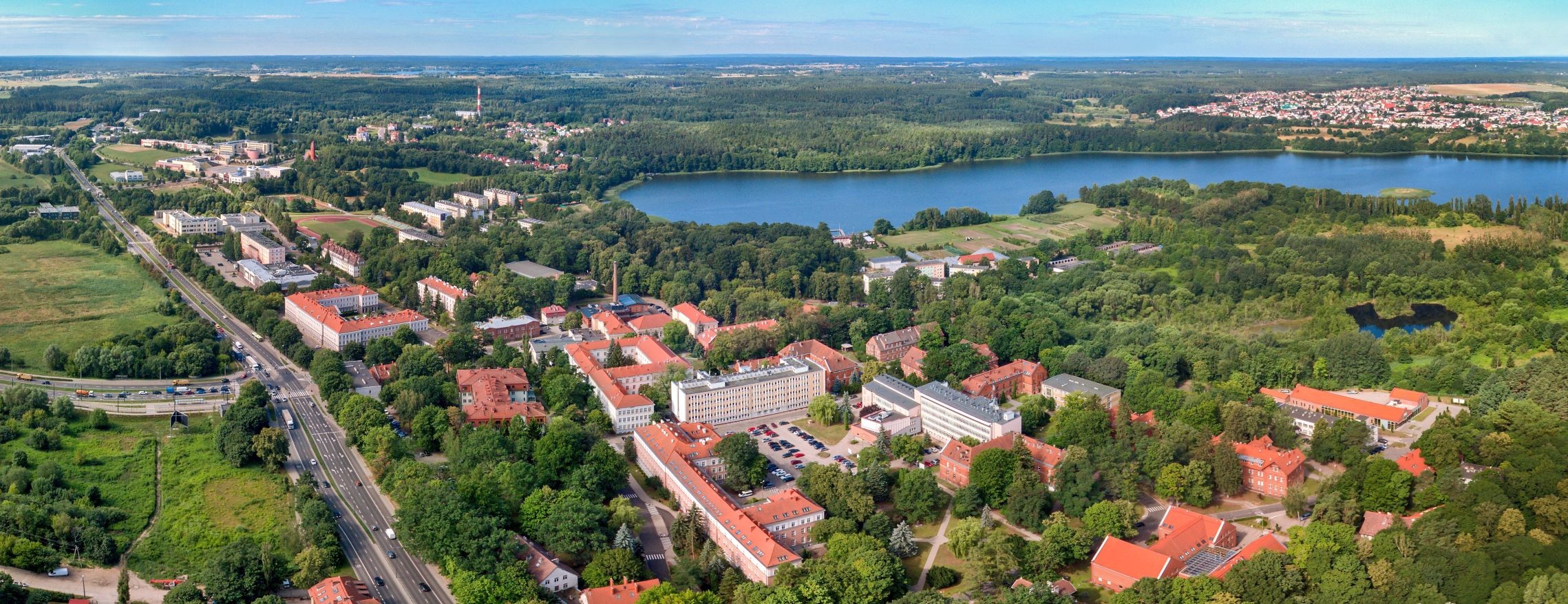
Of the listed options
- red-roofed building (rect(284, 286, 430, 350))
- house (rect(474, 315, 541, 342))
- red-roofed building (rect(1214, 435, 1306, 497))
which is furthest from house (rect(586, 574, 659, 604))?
red-roofed building (rect(284, 286, 430, 350))

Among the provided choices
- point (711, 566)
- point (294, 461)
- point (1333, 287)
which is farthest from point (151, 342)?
point (1333, 287)

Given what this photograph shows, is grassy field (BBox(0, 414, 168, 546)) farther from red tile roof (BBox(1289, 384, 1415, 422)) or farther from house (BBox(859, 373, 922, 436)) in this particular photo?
red tile roof (BBox(1289, 384, 1415, 422))

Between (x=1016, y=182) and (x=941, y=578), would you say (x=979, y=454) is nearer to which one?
(x=941, y=578)

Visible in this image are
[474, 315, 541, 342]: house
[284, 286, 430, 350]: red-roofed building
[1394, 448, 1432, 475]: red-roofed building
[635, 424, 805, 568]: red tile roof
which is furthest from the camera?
[474, 315, 541, 342]: house

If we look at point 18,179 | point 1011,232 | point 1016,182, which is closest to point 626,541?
point 1011,232

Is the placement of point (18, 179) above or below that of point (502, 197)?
above

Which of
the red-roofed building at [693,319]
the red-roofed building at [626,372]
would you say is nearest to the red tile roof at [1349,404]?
the red-roofed building at [626,372]

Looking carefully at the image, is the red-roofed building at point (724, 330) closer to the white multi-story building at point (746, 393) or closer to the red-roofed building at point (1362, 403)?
the white multi-story building at point (746, 393)
